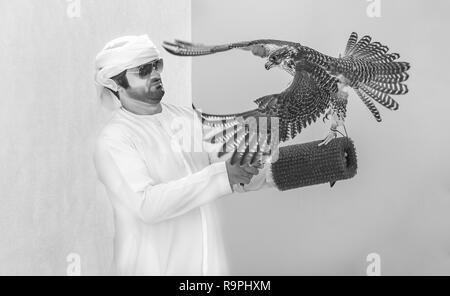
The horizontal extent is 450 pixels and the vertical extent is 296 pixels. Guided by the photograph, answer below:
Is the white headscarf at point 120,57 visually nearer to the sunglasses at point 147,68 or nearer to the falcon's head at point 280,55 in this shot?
the sunglasses at point 147,68

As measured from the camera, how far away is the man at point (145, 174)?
162 cm

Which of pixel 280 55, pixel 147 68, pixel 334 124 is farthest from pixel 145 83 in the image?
pixel 334 124

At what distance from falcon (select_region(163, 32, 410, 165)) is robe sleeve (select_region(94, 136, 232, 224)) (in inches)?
3.5

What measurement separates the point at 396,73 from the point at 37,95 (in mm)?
903

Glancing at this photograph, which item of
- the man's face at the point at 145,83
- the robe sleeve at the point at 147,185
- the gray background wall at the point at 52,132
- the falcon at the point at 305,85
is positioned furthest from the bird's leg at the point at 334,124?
the gray background wall at the point at 52,132

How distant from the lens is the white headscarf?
5.41 ft

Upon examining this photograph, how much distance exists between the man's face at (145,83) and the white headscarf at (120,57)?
0.7 inches

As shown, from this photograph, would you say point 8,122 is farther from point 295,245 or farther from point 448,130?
point 448,130

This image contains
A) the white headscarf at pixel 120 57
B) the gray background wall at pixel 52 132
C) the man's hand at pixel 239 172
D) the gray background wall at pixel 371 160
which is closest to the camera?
the man's hand at pixel 239 172

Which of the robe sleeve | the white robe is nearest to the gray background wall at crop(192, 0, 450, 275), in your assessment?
the white robe

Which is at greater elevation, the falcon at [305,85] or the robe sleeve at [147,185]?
the falcon at [305,85]

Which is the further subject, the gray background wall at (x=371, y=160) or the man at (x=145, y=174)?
the gray background wall at (x=371, y=160)

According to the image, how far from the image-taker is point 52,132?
6.14 ft

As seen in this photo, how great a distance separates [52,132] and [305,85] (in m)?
0.67
